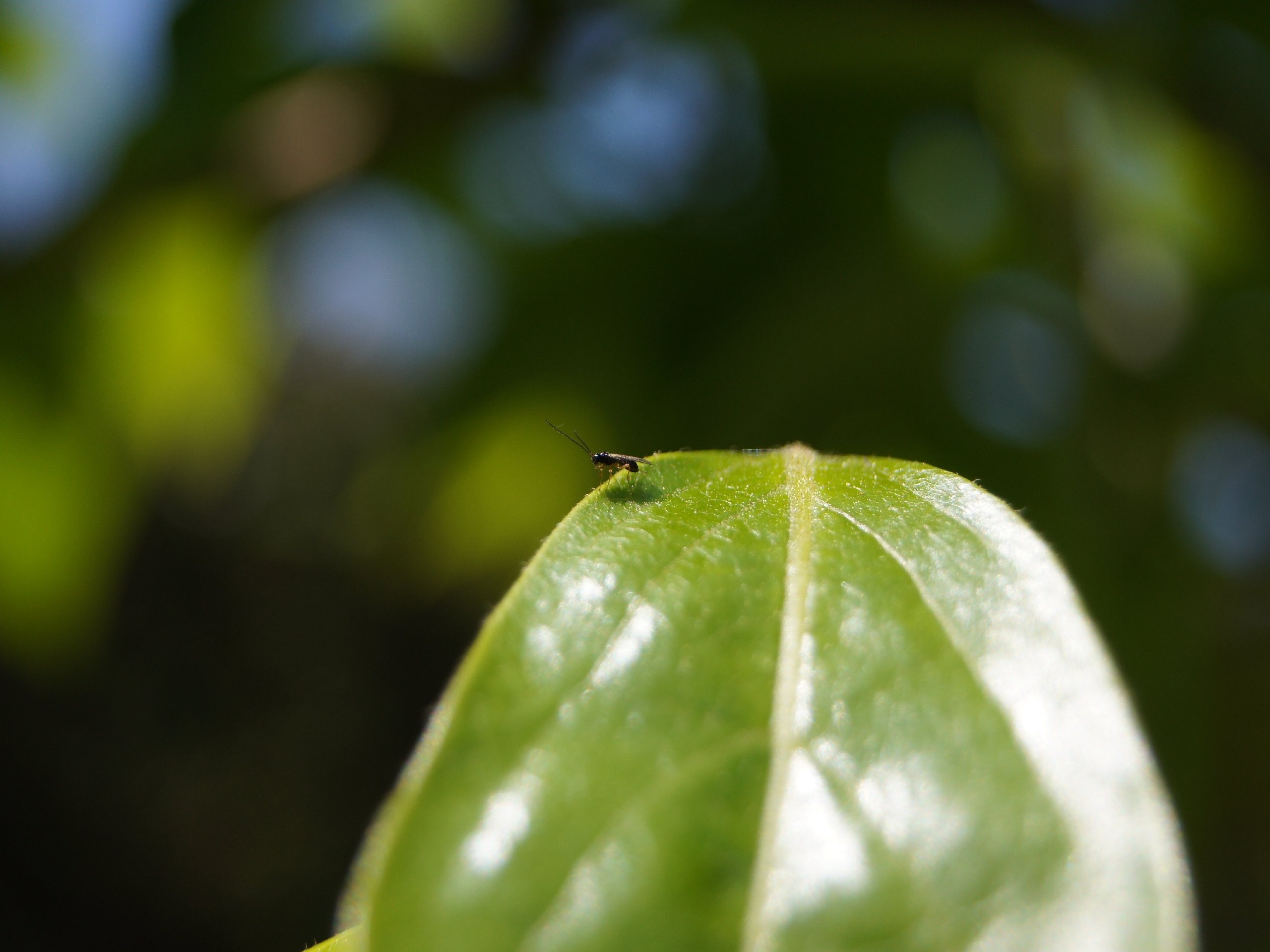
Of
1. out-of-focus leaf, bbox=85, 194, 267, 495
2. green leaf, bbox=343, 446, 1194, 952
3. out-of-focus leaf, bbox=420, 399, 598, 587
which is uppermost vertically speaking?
out-of-focus leaf, bbox=85, 194, 267, 495

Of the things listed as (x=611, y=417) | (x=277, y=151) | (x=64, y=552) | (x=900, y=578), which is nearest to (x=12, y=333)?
(x=64, y=552)

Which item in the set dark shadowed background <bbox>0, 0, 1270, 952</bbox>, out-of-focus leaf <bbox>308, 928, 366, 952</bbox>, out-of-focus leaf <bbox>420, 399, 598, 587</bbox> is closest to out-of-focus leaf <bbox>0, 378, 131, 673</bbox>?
dark shadowed background <bbox>0, 0, 1270, 952</bbox>

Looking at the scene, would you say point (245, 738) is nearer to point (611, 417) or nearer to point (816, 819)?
point (611, 417)

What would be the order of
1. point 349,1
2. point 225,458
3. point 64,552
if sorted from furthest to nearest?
point 225,458, point 349,1, point 64,552

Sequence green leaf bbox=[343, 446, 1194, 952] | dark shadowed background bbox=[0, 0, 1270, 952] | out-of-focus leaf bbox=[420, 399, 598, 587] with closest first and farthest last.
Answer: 1. green leaf bbox=[343, 446, 1194, 952]
2. dark shadowed background bbox=[0, 0, 1270, 952]
3. out-of-focus leaf bbox=[420, 399, 598, 587]

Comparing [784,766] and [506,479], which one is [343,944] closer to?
[784,766]

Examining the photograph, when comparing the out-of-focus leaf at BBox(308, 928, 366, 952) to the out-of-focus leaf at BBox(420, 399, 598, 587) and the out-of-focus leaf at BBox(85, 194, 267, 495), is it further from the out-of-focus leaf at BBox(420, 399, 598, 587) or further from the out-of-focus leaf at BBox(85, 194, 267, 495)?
the out-of-focus leaf at BBox(85, 194, 267, 495)

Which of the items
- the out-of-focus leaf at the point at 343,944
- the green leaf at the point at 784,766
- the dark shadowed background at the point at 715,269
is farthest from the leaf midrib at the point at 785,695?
the dark shadowed background at the point at 715,269
